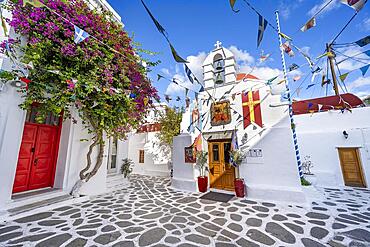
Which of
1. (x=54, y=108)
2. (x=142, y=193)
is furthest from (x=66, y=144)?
(x=142, y=193)

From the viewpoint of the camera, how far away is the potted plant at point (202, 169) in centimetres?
603

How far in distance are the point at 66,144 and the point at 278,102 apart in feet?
24.9

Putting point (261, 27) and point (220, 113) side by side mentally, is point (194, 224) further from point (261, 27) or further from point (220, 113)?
point (261, 27)

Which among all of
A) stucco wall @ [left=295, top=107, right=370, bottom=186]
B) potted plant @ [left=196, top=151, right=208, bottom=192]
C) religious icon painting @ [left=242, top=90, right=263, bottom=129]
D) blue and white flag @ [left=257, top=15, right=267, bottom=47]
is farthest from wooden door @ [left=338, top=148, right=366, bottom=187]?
blue and white flag @ [left=257, top=15, right=267, bottom=47]

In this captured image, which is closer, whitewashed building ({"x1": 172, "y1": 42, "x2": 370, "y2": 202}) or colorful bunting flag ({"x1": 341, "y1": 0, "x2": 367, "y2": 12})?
colorful bunting flag ({"x1": 341, "y1": 0, "x2": 367, "y2": 12})

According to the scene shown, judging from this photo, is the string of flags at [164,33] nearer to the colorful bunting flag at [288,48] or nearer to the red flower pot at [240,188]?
the colorful bunting flag at [288,48]

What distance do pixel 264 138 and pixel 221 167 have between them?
2117mm

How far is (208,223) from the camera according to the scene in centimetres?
345

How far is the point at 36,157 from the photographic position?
15.2ft

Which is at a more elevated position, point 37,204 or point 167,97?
point 167,97

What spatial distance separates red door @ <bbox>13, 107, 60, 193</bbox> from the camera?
4.31 metres

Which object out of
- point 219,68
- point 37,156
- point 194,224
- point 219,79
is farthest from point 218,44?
point 37,156

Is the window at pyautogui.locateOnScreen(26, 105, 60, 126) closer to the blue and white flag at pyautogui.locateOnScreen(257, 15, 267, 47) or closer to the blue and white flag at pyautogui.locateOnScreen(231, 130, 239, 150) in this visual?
the blue and white flag at pyautogui.locateOnScreen(257, 15, 267, 47)

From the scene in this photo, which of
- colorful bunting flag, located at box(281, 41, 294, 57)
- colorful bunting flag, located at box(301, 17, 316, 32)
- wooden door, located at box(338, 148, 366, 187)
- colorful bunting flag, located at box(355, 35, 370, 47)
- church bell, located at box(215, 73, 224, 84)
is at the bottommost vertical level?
wooden door, located at box(338, 148, 366, 187)
